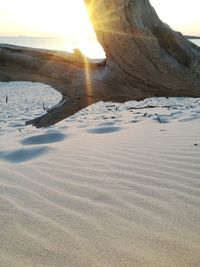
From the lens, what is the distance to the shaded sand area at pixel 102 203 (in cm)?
254

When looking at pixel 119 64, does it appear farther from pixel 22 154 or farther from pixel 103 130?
pixel 103 130

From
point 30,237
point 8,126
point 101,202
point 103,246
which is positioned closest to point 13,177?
point 101,202

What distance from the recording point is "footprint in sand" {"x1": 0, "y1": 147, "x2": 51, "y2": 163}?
4961mm

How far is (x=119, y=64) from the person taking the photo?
102 inches

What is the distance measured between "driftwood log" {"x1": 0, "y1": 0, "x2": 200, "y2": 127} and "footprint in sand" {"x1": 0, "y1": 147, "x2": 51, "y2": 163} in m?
1.95

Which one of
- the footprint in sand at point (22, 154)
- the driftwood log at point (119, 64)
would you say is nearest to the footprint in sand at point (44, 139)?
the footprint in sand at point (22, 154)

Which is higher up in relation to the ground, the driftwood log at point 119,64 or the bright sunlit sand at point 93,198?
the driftwood log at point 119,64

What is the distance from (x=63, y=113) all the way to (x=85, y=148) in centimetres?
246

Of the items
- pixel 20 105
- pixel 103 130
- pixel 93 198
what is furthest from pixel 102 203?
pixel 20 105

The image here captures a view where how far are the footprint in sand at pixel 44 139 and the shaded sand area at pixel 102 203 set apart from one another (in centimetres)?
46

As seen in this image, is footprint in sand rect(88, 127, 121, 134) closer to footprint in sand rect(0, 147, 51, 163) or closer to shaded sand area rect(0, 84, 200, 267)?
shaded sand area rect(0, 84, 200, 267)

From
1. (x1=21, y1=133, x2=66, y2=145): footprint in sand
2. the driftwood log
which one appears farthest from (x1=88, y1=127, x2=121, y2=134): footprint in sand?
the driftwood log

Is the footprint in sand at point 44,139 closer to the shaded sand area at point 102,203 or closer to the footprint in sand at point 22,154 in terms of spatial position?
the shaded sand area at point 102,203

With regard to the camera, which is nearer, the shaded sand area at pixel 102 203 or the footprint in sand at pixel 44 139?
the shaded sand area at pixel 102 203
